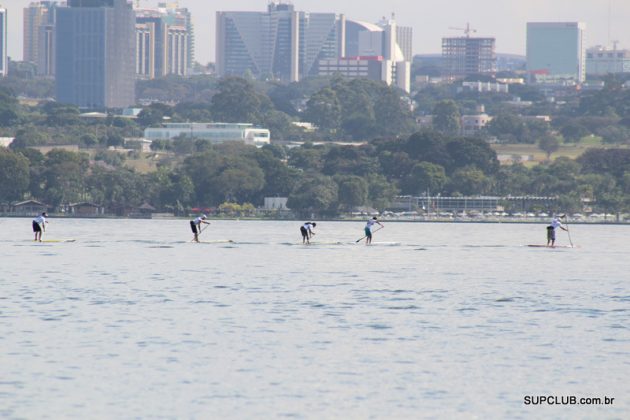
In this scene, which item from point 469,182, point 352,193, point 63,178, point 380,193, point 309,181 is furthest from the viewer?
point 469,182

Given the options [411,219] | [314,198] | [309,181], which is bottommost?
[411,219]

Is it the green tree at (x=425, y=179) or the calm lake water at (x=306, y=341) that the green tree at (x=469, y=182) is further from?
the calm lake water at (x=306, y=341)

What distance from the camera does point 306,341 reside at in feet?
128

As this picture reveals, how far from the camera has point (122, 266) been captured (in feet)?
223

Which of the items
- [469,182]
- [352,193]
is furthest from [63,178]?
[469,182]

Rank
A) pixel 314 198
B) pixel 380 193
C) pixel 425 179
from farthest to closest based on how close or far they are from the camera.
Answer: pixel 425 179 < pixel 380 193 < pixel 314 198

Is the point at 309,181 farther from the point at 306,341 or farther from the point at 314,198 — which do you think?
the point at 306,341

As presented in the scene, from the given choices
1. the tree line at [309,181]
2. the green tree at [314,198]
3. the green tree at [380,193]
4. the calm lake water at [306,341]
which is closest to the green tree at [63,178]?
the tree line at [309,181]

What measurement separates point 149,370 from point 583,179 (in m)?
162

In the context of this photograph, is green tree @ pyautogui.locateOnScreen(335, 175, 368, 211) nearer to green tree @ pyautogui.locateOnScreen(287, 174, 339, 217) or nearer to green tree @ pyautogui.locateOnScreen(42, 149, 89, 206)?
green tree @ pyautogui.locateOnScreen(287, 174, 339, 217)

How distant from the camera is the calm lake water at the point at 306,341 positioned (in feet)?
102

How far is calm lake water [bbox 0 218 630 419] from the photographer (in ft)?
102

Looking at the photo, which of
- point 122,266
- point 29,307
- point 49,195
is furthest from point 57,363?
point 49,195

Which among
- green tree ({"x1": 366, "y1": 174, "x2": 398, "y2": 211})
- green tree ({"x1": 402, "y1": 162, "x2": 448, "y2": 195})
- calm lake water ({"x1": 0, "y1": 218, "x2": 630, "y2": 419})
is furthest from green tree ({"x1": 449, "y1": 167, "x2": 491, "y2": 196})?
calm lake water ({"x1": 0, "y1": 218, "x2": 630, "y2": 419})
